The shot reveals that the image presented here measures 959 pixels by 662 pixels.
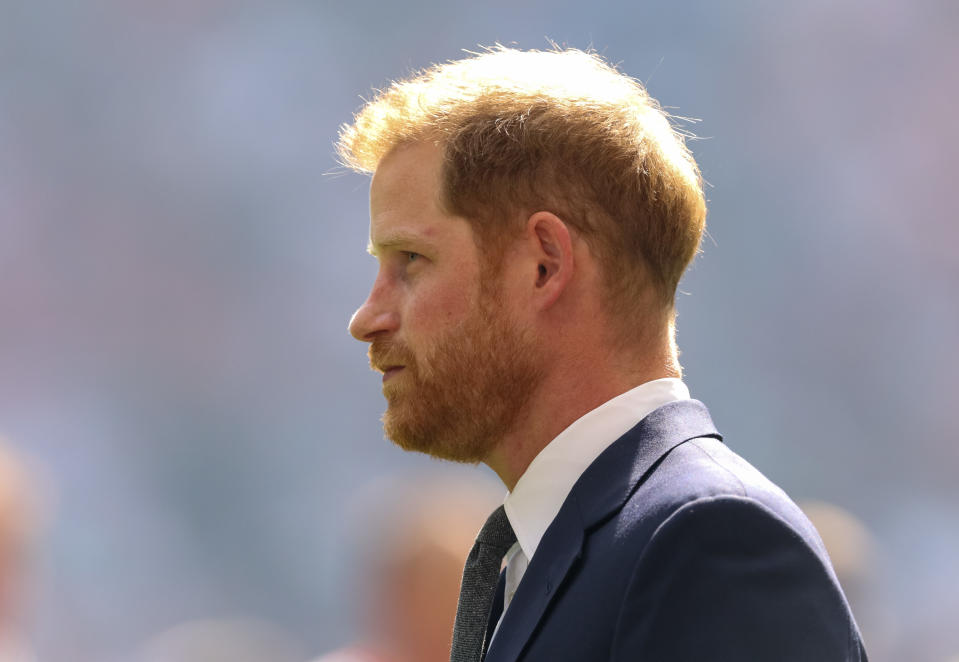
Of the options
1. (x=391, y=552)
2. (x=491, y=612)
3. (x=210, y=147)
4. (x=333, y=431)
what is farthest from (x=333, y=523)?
(x=491, y=612)

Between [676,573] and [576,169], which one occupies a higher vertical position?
[576,169]

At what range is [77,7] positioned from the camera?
6.10m

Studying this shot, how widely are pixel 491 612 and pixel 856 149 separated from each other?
544cm

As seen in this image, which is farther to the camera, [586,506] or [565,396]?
[565,396]

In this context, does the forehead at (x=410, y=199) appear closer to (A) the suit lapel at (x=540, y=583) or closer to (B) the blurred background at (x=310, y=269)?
(A) the suit lapel at (x=540, y=583)

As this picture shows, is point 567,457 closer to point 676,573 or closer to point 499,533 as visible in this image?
point 499,533

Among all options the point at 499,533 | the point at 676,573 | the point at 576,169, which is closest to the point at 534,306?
the point at 576,169

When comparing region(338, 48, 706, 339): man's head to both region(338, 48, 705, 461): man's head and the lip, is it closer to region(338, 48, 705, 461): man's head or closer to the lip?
region(338, 48, 705, 461): man's head

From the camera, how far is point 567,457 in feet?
3.75

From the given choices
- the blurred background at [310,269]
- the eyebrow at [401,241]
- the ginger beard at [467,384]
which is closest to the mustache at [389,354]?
the ginger beard at [467,384]

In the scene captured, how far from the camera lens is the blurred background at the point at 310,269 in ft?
18.0

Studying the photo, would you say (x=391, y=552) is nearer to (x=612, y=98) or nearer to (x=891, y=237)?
(x=612, y=98)

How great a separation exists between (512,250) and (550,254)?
0.14 ft

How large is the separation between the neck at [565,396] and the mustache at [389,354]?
142 millimetres
